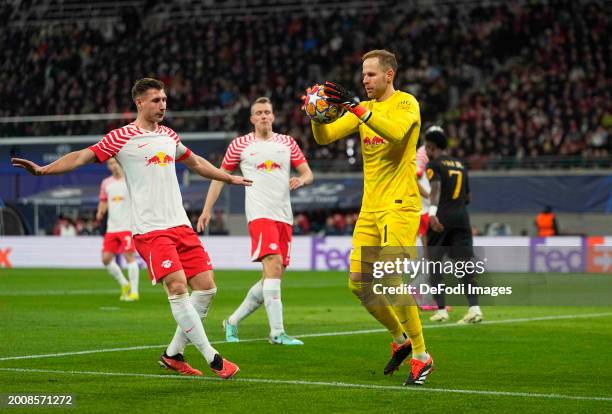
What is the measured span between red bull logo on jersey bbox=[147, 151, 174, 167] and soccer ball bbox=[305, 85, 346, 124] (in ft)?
4.35

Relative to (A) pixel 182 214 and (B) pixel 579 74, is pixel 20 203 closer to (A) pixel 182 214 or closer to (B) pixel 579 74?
(B) pixel 579 74

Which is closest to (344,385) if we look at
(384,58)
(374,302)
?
(374,302)

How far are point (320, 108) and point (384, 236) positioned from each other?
118cm

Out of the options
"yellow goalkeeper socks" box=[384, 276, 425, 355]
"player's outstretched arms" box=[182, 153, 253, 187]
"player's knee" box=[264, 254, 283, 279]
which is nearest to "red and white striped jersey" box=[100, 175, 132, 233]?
"player's knee" box=[264, 254, 283, 279]

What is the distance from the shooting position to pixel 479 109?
36844mm

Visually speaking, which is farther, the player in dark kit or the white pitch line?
the white pitch line

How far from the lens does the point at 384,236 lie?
9.11m

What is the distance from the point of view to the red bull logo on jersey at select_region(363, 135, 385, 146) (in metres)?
9.20

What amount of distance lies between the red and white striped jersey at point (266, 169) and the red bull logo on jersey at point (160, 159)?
320cm

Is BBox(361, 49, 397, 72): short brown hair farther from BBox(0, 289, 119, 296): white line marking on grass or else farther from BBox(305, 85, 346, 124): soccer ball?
BBox(0, 289, 119, 296): white line marking on grass

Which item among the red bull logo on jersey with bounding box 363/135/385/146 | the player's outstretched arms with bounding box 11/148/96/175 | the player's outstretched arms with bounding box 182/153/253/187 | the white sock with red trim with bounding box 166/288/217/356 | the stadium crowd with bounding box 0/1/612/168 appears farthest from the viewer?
the stadium crowd with bounding box 0/1/612/168

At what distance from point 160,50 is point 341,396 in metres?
38.2

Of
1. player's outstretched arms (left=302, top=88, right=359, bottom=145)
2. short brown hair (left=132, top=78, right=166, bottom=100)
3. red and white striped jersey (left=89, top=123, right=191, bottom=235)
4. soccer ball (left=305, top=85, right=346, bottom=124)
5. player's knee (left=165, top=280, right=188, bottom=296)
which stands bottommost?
player's knee (left=165, top=280, right=188, bottom=296)

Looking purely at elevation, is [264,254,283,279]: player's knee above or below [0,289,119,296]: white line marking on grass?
above
